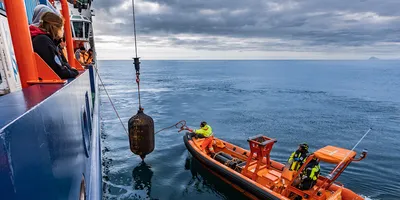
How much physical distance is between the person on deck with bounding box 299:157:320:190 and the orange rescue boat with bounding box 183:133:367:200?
0.14 m

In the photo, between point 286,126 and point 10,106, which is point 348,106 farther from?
point 10,106

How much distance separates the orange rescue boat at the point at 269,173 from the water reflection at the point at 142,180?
2.37 metres

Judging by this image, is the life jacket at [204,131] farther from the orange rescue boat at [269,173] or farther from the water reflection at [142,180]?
the water reflection at [142,180]

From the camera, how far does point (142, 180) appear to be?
1023cm

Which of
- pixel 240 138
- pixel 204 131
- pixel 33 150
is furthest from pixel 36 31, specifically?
pixel 240 138

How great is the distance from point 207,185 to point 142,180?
2.78 meters

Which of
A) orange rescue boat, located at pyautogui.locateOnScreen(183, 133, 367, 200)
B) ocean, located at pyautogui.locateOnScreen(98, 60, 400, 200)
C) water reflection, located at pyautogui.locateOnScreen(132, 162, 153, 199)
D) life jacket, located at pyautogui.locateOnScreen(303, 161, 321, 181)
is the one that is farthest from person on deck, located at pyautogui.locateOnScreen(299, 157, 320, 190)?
water reflection, located at pyautogui.locateOnScreen(132, 162, 153, 199)

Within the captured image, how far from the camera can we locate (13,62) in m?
2.41

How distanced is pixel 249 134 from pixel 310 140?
406cm

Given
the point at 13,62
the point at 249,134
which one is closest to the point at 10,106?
the point at 13,62

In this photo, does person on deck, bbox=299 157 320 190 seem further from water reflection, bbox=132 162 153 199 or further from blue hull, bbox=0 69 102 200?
blue hull, bbox=0 69 102 200

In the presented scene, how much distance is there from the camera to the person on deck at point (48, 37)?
2728 millimetres

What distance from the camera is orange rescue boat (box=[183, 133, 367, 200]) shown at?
6395 millimetres

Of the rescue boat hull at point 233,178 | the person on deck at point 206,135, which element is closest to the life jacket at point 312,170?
the rescue boat hull at point 233,178
